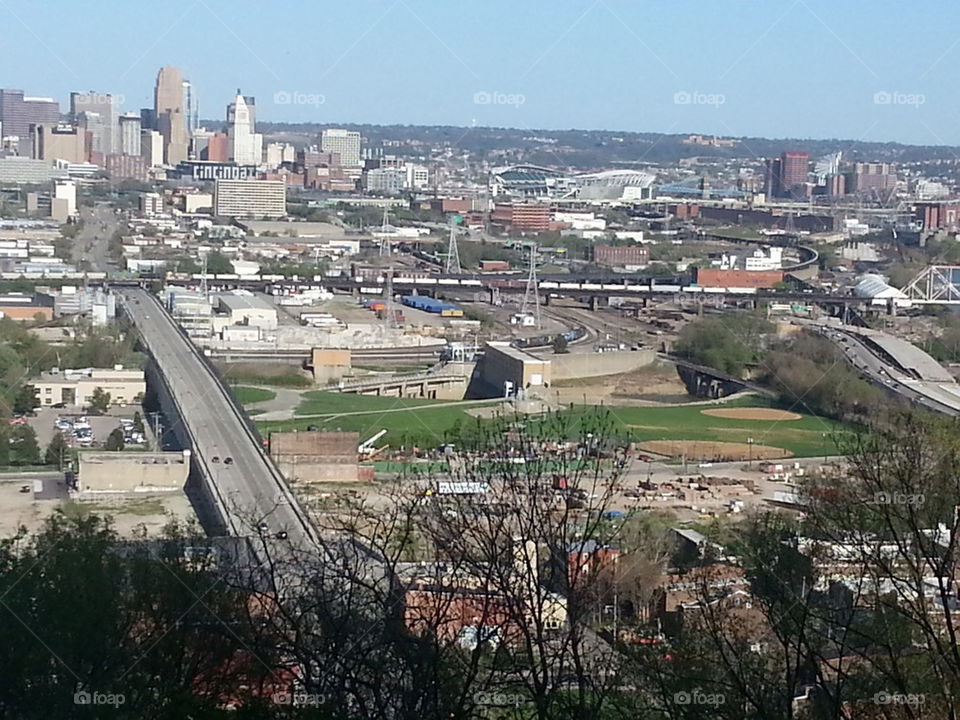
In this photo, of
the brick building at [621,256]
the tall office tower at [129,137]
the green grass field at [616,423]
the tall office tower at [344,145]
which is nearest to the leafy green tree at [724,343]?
the green grass field at [616,423]

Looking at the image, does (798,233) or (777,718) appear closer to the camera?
(777,718)

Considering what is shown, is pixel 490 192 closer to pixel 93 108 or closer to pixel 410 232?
pixel 410 232

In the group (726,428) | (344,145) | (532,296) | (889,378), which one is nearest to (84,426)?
(726,428)

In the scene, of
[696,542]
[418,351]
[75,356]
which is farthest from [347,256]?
[696,542]

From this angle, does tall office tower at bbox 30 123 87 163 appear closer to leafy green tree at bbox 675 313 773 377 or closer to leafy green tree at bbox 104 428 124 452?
leafy green tree at bbox 675 313 773 377

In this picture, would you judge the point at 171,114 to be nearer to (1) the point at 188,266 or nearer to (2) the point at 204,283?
(1) the point at 188,266

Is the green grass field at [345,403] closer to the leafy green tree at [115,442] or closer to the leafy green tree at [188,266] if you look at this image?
the leafy green tree at [115,442]

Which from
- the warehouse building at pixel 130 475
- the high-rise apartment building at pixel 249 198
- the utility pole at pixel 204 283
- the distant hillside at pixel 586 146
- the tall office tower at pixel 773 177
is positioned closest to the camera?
the warehouse building at pixel 130 475
